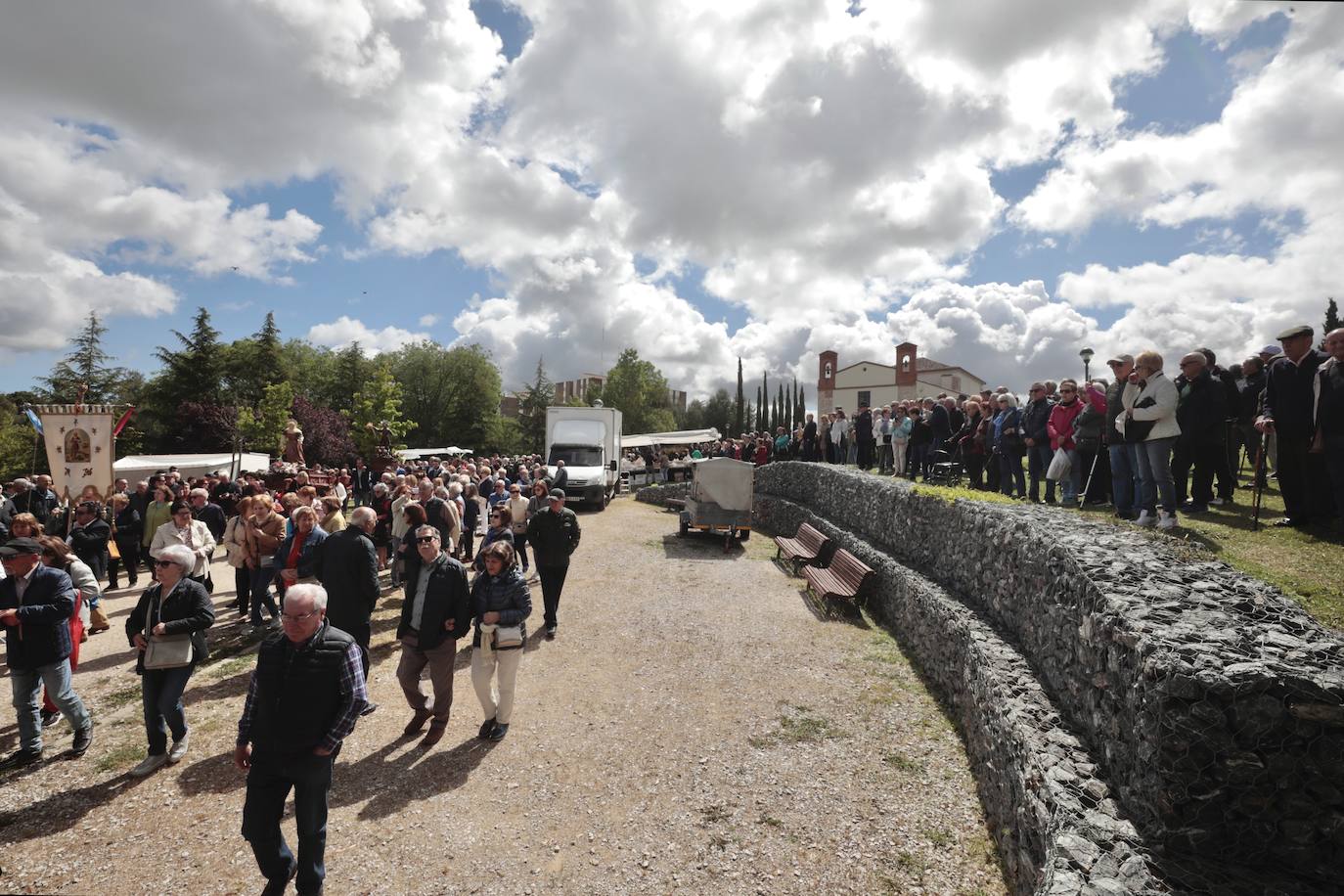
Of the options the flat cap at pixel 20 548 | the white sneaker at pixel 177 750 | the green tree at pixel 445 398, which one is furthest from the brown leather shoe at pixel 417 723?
the green tree at pixel 445 398

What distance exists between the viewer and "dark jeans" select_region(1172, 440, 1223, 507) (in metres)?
7.94

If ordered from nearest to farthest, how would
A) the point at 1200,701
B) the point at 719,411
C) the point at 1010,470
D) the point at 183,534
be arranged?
the point at 1200,701
the point at 183,534
the point at 1010,470
the point at 719,411

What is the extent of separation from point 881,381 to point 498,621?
59.2 metres

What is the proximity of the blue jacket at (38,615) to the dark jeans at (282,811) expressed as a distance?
3.05m

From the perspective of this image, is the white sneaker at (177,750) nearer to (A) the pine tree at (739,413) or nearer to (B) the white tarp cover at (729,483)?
(B) the white tarp cover at (729,483)

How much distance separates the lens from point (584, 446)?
69.7 feet

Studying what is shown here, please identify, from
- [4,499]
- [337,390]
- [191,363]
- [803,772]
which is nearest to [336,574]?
[803,772]

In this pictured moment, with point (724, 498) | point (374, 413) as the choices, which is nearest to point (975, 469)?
point (724, 498)

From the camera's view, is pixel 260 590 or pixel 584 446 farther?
pixel 584 446

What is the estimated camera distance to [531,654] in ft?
26.1

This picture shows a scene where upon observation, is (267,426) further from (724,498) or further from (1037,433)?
(1037,433)

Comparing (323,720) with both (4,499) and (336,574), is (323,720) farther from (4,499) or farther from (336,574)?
(4,499)

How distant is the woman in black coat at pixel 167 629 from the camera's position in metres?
4.67

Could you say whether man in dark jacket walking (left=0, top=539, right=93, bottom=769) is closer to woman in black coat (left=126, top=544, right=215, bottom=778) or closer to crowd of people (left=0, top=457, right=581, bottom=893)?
crowd of people (left=0, top=457, right=581, bottom=893)
